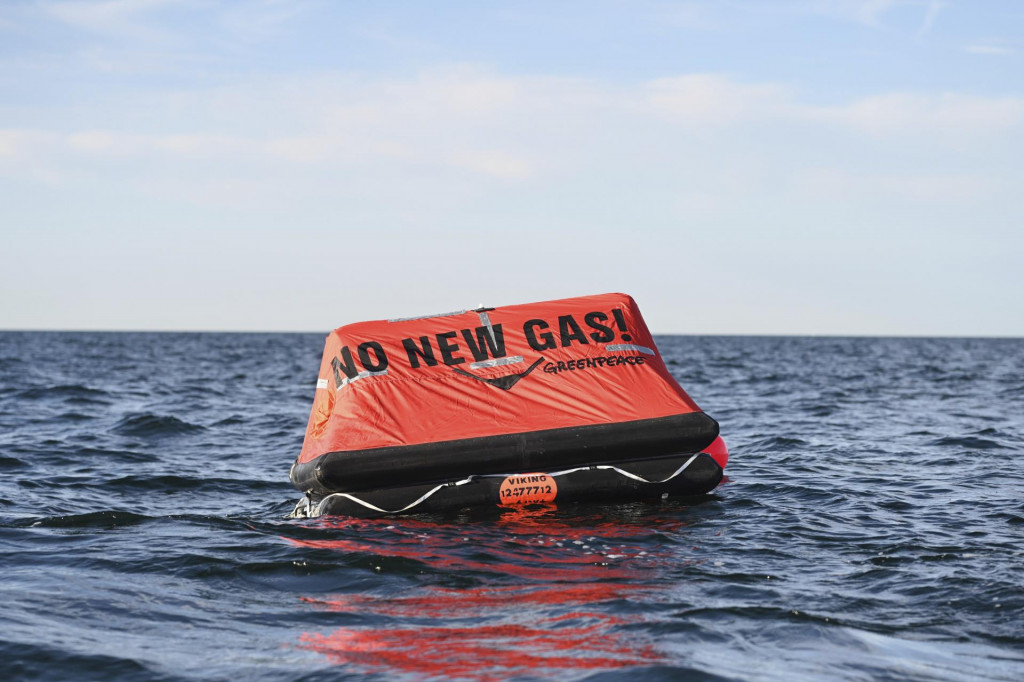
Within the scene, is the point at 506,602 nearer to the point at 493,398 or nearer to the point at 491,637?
the point at 491,637

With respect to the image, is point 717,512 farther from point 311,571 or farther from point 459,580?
point 311,571

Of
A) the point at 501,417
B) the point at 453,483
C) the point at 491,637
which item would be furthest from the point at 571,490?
the point at 491,637

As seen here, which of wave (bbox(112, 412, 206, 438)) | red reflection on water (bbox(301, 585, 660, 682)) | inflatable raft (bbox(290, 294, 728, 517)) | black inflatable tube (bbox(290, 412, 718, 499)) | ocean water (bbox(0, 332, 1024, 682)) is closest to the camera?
red reflection on water (bbox(301, 585, 660, 682))

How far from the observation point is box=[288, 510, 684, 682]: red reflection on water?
486cm

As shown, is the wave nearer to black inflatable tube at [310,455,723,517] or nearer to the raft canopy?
the raft canopy

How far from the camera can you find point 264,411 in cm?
2119

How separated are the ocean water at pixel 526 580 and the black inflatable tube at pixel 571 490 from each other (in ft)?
0.45

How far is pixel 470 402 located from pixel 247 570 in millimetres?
2854

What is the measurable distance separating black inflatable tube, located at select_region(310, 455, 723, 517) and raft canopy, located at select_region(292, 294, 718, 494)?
0.10 meters

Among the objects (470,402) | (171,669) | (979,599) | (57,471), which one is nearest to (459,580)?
(171,669)

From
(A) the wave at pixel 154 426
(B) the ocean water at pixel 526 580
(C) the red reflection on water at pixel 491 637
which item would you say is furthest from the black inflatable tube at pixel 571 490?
(A) the wave at pixel 154 426

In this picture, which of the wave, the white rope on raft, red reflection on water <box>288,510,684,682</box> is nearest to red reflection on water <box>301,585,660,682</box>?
red reflection on water <box>288,510,684,682</box>

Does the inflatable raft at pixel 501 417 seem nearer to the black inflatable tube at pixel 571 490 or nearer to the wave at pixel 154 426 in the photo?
the black inflatable tube at pixel 571 490

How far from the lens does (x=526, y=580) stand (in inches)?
253
